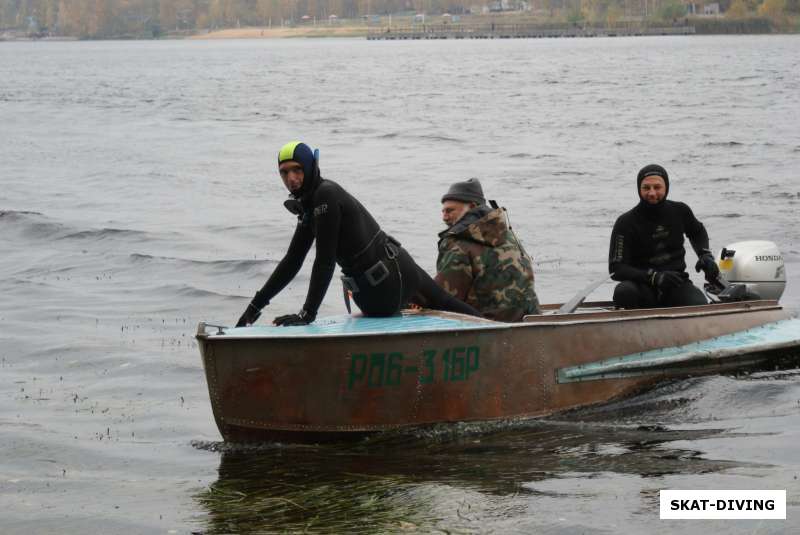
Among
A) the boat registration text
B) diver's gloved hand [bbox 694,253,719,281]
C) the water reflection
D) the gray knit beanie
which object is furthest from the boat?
diver's gloved hand [bbox 694,253,719,281]

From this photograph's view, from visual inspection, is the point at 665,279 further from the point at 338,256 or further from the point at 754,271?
the point at 338,256

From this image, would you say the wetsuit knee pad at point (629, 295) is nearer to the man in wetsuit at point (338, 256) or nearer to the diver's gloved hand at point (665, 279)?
the diver's gloved hand at point (665, 279)

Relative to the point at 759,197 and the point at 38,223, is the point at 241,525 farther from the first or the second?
the point at 759,197

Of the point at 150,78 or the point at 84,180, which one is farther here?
the point at 150,78

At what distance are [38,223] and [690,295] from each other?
14.0 meters

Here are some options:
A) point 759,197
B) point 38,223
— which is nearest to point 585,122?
point 759,197

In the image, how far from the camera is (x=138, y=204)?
24.3 m

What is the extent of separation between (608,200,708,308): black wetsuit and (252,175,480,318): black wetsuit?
6.85 feet

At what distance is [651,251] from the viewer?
34.0ft

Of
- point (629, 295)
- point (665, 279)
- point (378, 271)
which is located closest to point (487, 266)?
point (378, 271)

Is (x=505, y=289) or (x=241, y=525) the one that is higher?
(x=505, y=289)

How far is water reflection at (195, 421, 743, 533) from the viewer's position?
6.89m

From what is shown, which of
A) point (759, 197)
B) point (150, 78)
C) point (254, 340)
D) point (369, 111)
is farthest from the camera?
point (150, 78)

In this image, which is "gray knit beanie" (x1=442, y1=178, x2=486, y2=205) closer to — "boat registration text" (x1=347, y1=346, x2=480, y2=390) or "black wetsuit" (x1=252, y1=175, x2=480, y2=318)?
"black wetsuit" (x1=252, y1=175, x2=480, y2=318)
